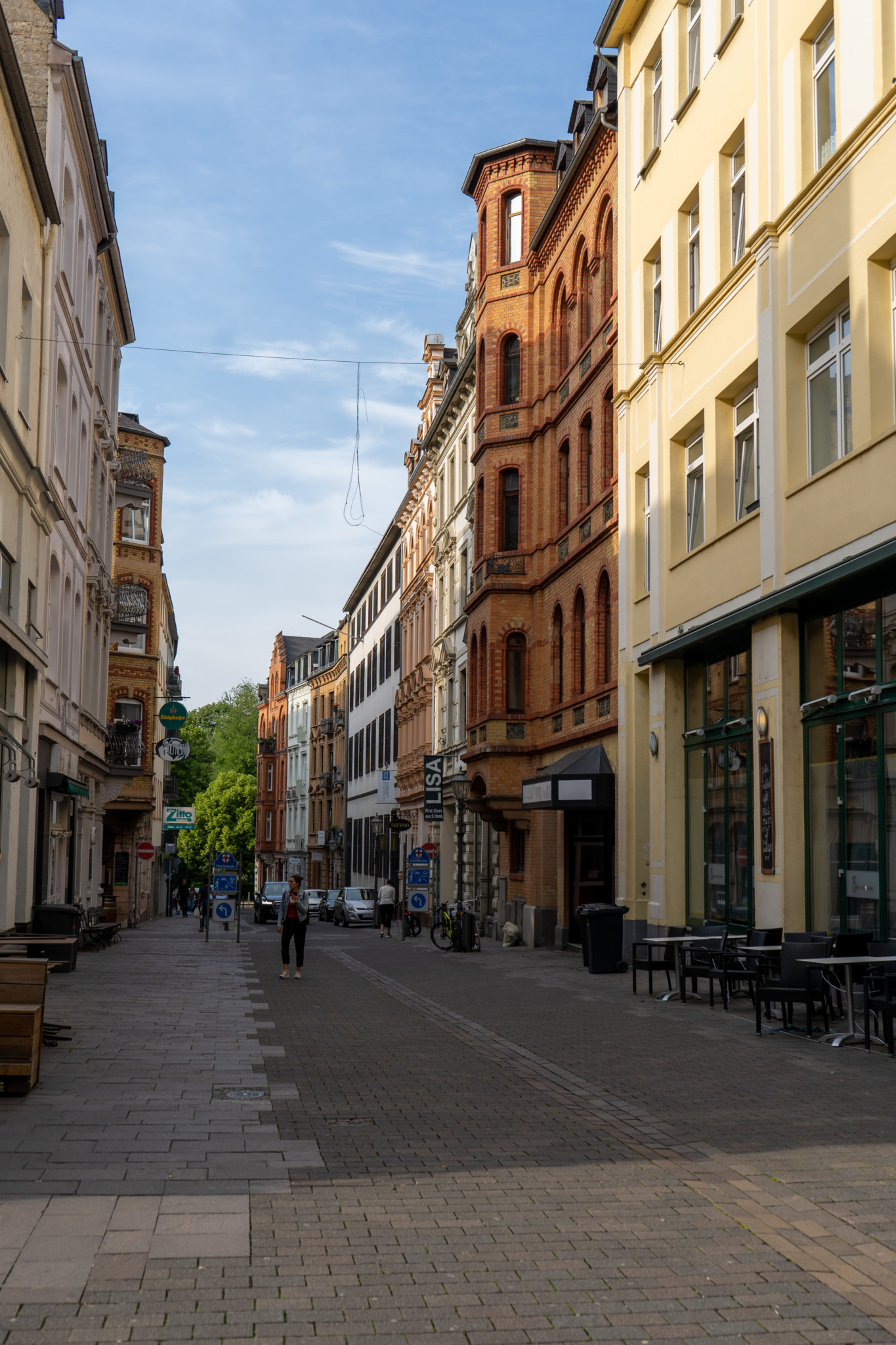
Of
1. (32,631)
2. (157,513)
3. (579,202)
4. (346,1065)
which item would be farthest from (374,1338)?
(157,513)

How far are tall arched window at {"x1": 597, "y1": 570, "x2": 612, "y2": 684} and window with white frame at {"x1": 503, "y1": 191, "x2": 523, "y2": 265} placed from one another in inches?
442

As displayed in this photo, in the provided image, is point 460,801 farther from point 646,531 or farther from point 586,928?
point 586,928

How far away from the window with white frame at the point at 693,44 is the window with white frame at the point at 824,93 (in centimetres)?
476

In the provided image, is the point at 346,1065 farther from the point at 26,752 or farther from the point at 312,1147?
the point at 26,752

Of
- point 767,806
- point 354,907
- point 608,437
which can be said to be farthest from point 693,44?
point 354,907

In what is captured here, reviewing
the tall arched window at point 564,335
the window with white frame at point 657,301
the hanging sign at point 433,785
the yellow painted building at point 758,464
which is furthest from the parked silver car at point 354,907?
the window with white frame at point 657,301

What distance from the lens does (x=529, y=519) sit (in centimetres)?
3303

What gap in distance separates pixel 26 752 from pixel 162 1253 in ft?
50.0

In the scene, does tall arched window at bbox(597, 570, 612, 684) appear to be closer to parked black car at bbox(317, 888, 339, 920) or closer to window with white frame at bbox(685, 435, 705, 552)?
window with white frame at bbox(685, 435, 705, 552)

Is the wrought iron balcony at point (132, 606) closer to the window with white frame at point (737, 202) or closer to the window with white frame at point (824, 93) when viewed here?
the window with white frame at point (737, 202)

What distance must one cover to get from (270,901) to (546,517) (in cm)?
2997

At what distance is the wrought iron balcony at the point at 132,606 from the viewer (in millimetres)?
46844

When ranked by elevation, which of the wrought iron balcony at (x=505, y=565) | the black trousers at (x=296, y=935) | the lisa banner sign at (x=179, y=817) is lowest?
the black trousers at (x=296, y=935)

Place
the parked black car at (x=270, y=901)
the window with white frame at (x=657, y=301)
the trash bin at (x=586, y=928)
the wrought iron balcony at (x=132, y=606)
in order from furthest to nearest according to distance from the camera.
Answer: the parked black car at (x=270, y=901) → the wrought iron balcony at (x=132, y=606) → the window with white frame at (x=657, y=301) → the trash bin at (x=586, y=928)
